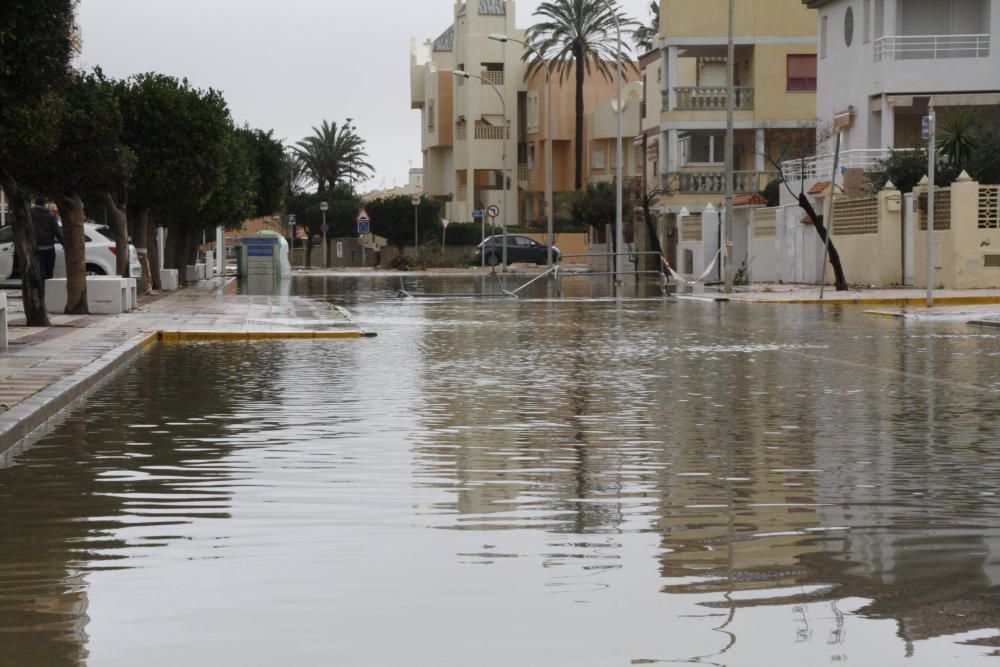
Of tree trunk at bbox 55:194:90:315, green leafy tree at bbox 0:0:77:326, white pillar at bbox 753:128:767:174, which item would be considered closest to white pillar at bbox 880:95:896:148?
white pillar at bbox 753:128:767:174

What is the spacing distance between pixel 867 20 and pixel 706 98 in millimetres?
16327

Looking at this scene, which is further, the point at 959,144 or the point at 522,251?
the point at 522,251

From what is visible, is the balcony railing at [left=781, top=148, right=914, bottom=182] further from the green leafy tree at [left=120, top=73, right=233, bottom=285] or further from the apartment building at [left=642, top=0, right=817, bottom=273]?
the green leafy tree at [left=120, top=73, right=233, bottom=285]

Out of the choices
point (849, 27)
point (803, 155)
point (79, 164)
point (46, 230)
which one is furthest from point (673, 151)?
point (79, 164)

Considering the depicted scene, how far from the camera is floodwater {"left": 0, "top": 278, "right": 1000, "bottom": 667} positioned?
6066mm

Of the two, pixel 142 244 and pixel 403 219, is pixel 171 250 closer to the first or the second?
pixel 142 244

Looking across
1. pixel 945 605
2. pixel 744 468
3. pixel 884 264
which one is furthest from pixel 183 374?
pixel 884 264

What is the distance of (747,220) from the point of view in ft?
196

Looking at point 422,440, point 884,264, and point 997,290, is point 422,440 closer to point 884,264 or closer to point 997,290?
point 997,290

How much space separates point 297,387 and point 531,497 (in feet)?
26.3

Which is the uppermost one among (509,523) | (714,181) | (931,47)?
(931,47)

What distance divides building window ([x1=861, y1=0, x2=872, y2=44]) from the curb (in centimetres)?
4014

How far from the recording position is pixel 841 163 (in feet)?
180

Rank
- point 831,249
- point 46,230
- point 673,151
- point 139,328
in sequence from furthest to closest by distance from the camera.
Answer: point 673,151, point 831,249, point 46,230, point 139,328
